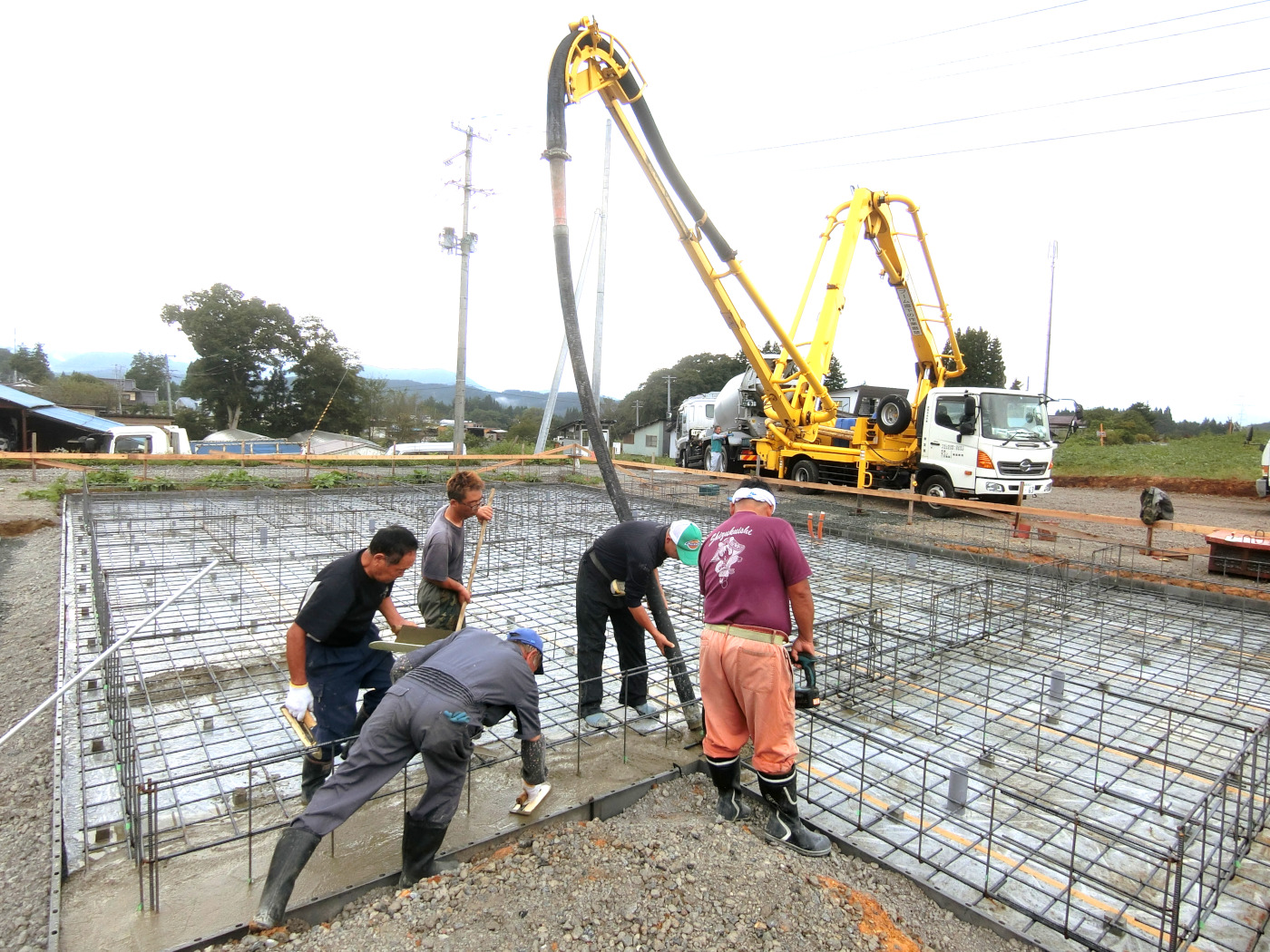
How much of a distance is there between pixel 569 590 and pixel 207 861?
4.20 m

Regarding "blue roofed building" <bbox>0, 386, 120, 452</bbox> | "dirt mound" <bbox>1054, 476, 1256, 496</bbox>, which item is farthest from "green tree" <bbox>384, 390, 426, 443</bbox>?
"dirt mound" <bbox>1054, 476, 1256, 496</bbox>

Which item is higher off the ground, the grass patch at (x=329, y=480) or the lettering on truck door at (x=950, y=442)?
the lettering on truck door at (x=950, y=442)

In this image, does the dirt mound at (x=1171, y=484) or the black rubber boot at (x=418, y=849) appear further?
the dirt mound at (x=1171, y=484)

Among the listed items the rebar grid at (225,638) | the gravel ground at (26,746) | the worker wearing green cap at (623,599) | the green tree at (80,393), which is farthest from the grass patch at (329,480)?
the green tree at (80,393)

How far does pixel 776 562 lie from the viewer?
2.93m

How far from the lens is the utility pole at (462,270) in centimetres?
1952

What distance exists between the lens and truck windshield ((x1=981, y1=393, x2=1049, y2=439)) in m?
10.8

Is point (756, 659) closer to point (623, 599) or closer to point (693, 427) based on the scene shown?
point (623, 599)

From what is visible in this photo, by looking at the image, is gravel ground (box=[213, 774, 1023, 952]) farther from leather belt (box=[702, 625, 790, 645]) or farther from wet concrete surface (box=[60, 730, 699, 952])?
leather belt (box=[702, 625, 790, 645])

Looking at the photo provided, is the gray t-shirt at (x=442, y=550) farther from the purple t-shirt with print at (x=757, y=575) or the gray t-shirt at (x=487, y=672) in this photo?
the purple t-shirt with print at (x=757, y=575)

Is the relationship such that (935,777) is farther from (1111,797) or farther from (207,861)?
(207,861)

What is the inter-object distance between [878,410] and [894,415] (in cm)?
32

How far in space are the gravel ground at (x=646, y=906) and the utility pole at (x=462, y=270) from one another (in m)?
17.1

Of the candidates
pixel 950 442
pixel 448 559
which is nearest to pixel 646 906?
pixel 448 559
